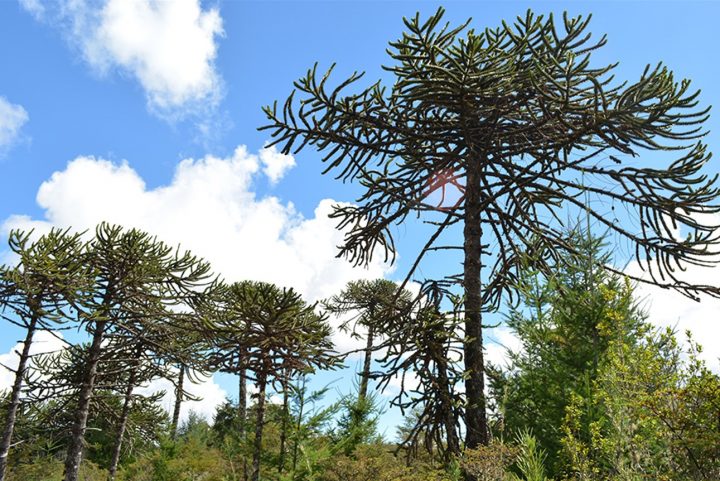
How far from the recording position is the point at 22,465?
1838cm

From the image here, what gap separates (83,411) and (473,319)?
35.9 feet

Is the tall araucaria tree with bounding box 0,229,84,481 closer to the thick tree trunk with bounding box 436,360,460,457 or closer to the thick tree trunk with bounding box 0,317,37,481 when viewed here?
the thick tree trunk with bounding box 0,317,37,481

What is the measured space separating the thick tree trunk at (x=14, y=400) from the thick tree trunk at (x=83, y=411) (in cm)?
130

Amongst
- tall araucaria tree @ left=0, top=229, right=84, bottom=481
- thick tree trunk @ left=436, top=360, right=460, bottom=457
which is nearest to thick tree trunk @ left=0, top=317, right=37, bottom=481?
tall araucaria tree @ left=0, top=229, right=84, bottom=481

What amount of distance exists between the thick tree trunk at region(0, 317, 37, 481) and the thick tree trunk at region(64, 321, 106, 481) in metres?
1.30

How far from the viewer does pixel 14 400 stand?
10789mm

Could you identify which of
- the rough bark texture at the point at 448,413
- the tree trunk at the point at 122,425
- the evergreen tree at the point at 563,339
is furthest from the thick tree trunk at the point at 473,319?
the tree trunk at the point at 122,425

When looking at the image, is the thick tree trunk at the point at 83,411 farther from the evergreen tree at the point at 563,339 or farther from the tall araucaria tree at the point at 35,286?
the evergreen tree at the point at 563,339

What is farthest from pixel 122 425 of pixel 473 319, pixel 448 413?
pixel 473 319

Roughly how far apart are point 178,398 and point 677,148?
14209 mm

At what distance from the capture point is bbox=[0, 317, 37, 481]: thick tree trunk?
413 inches

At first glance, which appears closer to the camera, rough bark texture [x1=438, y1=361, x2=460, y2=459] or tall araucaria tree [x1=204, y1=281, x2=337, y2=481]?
rough bark texture [x1=438, y1=361, x2=460, y2=459]

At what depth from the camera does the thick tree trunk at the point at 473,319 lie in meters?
5.67

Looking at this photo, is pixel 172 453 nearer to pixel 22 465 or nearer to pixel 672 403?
pixel 22 465
